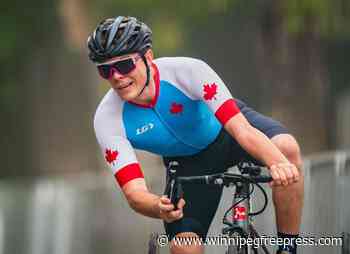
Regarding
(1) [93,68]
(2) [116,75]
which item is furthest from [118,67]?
(1) [93,68]

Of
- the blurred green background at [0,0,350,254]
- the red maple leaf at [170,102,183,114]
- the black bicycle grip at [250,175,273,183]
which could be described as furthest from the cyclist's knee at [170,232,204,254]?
the blurred green background at [0,0,350,254]

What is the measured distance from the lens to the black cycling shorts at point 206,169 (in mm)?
6656

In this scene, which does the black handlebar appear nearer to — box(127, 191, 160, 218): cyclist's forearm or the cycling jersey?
box(127, 191, 160, 218): cyclist's forearm

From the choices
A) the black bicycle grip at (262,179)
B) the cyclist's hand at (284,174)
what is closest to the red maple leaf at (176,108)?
the black bicycle grip at (262,179)

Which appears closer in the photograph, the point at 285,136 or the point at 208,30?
the point at 285,136

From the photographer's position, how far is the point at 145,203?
621 centimetres

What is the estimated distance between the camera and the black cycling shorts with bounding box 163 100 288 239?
6656 millimetres

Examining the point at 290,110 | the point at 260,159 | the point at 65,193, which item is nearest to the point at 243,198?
the point at 260,159

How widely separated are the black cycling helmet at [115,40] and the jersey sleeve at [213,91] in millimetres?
293

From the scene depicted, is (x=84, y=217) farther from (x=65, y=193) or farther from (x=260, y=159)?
(x=260, y=159)

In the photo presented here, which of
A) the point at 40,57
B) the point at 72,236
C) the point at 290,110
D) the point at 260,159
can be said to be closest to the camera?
the point at 260,159

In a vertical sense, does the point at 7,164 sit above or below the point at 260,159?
above

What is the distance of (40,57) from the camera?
2203 cm

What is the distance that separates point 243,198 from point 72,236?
16.9 feet
